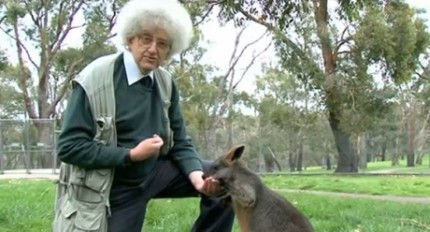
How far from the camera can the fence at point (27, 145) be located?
61.7 feet

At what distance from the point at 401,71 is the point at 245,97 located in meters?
18.9

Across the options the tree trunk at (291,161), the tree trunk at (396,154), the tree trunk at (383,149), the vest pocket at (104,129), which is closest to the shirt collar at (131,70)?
the vest pocket at (104,129)

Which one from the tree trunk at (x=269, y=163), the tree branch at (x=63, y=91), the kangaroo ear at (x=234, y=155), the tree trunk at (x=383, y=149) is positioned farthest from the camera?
the tree trunk at (x=383, y=149)

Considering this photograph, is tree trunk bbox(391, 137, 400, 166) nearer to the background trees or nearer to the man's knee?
the background trees

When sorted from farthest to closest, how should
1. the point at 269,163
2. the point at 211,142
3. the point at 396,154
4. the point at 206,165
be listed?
the point at 396,154
the point at 269,163
the point at 211,142
the point at 206,165

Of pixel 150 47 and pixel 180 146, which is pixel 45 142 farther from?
pixel 150 47

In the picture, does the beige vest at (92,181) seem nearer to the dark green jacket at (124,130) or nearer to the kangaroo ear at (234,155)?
the dark green jacket at (124,130)

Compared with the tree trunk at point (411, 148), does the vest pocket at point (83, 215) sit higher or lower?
lower

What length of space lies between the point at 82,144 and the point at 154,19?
70 cm

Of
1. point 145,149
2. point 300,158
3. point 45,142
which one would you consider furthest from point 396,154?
point 145,149

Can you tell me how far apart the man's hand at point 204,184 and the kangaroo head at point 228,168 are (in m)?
0.03

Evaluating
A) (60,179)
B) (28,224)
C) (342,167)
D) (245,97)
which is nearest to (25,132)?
(342,167)

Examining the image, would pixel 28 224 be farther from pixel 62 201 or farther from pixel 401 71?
pixel 401 71

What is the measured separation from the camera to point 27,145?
18.9 meters
